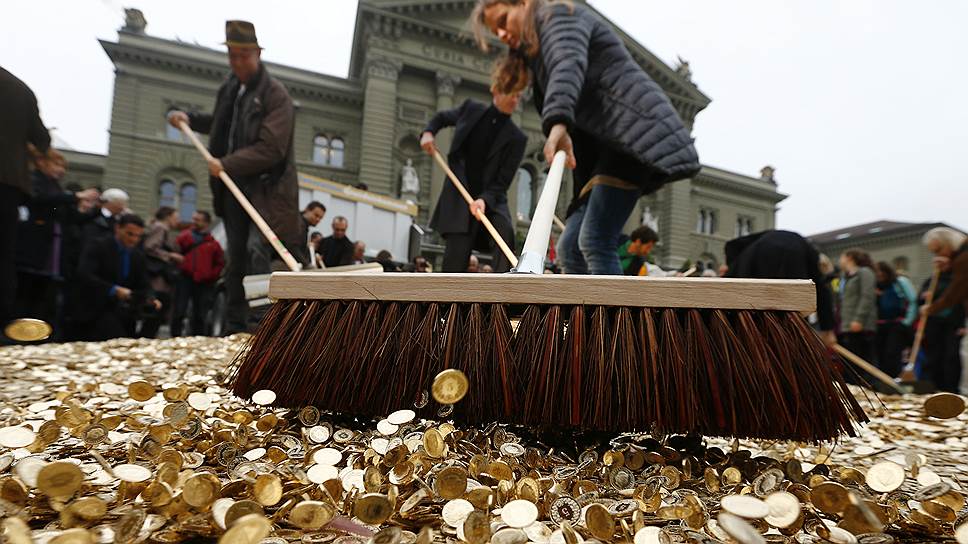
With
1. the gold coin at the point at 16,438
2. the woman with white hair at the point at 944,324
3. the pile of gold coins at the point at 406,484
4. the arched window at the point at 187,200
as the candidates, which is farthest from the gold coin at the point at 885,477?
the arched window at the point at 187,200

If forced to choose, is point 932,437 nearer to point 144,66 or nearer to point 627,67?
point 627,67

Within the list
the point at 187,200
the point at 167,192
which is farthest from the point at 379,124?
the point at 167,192

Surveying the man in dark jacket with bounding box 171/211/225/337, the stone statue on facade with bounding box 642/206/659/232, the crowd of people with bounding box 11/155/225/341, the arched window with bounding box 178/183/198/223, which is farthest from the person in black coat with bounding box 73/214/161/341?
the stone statue on facade with bounding box 642/206/659/232

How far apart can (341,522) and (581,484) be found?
388 millimetres

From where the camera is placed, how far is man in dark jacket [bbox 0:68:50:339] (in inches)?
75.4

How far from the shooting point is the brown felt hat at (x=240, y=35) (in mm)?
2441

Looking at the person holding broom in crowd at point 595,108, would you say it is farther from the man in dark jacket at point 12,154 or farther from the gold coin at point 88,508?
the man in dark jacket at point 12,154

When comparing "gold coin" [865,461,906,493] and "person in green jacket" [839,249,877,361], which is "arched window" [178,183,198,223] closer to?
"person in green jacket" [839,249,877,361]

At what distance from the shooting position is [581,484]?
82 cm

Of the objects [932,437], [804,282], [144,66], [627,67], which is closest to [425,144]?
[627,67]

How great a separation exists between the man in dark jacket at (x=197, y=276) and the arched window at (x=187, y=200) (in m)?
15.1

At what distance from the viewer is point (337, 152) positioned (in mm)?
18953

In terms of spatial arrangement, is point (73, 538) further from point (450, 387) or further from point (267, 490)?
point (450, 387)

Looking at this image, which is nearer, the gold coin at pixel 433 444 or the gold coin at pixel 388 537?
the gold coin at pixel 388 537
